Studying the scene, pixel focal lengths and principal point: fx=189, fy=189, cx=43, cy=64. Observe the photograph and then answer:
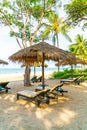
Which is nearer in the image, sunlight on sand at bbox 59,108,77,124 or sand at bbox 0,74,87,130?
sand at bbox 0,74,87,130

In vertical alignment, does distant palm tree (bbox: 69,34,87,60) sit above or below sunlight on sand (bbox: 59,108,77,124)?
above

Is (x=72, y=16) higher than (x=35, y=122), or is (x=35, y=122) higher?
(x=72, y=16)

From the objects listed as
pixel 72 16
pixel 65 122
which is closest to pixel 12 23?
pixel 72 16

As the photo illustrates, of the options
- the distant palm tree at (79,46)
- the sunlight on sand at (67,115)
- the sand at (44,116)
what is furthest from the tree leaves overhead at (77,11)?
the distant palm tree at (79,46)

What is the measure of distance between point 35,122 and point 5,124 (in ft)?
3.15

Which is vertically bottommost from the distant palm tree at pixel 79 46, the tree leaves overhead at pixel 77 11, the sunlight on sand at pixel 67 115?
the sunlight on sand at pixel 67 115

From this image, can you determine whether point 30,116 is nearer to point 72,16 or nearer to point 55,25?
point 72,16

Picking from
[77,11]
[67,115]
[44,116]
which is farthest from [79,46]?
[44,116]

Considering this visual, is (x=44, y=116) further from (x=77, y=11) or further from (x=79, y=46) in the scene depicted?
(x=79, y=46)

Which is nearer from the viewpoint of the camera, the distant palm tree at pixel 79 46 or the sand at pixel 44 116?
the sand at pixel 44 116

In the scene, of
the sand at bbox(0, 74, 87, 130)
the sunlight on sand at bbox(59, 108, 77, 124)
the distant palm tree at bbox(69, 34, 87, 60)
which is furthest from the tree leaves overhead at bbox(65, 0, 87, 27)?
the distant palm tree at bbox(69, 34, 87, 60)

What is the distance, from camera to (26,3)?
17641 millimetres

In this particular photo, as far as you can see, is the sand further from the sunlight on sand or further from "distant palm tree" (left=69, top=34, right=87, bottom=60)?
"distant palm tree" (left=69, top=34, right=87, bottom=60)

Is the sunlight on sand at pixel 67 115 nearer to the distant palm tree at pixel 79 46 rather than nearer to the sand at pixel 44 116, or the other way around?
the sand at pixel 44 116
